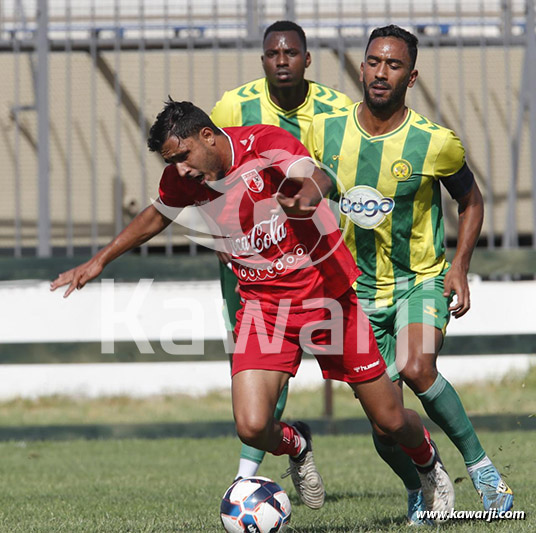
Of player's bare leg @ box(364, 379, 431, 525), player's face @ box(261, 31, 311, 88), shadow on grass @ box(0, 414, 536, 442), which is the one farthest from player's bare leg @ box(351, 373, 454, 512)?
shadow on grass @ box(0, 414, 536, 442)

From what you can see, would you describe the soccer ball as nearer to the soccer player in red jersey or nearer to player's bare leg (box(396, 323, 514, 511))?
the soccer player in red jersey

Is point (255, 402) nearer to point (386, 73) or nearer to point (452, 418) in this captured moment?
point (452, 418)

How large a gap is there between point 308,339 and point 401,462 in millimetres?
1052

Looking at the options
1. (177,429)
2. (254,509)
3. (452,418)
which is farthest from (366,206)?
(177,429)

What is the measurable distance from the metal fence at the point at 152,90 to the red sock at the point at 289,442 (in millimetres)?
5044

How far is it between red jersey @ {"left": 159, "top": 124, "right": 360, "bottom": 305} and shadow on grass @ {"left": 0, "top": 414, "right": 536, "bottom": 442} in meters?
4.76

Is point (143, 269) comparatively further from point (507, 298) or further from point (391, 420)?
point (391, 420)

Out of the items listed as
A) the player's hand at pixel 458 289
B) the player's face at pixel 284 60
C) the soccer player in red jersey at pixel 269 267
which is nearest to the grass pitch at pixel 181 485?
the soccer player in red jersey at pixel 269 267

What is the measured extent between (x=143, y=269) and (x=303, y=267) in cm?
499

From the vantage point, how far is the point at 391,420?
194 inches

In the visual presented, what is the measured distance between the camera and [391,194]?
5398mm

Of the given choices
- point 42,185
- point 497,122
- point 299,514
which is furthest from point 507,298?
point 299,514

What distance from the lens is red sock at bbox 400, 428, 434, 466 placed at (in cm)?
521

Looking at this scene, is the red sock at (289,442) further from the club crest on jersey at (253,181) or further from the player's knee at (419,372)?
the club crest on jersey at (253,181)
